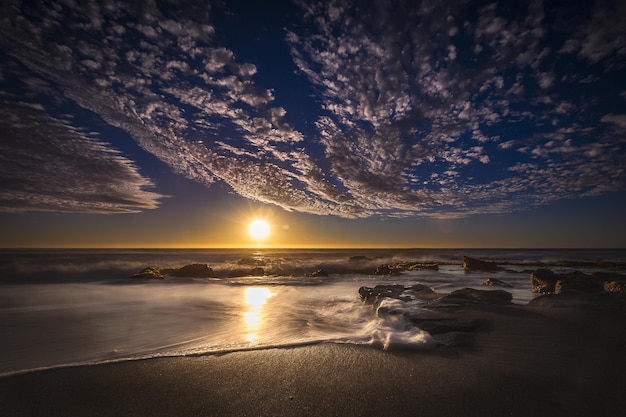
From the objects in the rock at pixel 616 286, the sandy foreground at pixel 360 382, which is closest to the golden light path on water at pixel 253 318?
the sandy foreground at pixel 360 382

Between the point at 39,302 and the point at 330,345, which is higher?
the point at 330,345

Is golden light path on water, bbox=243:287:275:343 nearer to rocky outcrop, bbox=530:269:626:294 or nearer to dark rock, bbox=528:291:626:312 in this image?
dark rock, bbox=528:291:626:312

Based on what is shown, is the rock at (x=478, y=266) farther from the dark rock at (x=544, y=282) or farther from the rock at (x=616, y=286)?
the rock at (x=616, y=286)

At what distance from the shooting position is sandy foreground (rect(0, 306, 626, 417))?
9.36 ft

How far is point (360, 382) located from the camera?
11.3 ft

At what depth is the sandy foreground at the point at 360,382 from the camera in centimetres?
285

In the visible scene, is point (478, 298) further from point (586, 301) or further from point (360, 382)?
point (360, 382)

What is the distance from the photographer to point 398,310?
7145mm

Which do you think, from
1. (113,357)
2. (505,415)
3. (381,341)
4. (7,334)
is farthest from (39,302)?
(505,415)

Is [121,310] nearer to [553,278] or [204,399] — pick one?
[204,399]

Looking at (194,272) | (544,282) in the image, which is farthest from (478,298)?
(194,272)

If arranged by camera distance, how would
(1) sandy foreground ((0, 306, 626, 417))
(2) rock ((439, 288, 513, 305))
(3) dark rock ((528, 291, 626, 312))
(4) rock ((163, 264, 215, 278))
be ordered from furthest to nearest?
(4) rock ((163, 264, 215, 278)) → (2) rock ((439, 288, 513, 305)) → (3) dark rock ((528, 291, 626, 312)) → (1) sandy foreground ((0, 306, 626, 417))

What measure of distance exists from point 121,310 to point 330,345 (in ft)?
25.3

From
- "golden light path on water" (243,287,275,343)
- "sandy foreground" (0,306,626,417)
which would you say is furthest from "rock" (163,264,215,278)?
"sandy foreground" (0,306,626,417)
